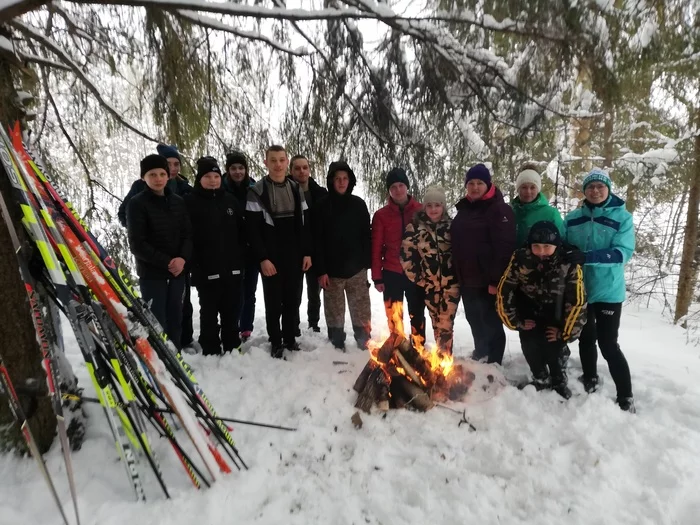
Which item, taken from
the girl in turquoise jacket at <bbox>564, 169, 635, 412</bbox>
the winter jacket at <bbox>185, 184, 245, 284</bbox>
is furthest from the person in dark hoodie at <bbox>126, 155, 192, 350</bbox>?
the girl in turquoise jacket at <bbox>564, 169, 635, 412</bbox>

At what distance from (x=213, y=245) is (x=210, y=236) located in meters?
0.08

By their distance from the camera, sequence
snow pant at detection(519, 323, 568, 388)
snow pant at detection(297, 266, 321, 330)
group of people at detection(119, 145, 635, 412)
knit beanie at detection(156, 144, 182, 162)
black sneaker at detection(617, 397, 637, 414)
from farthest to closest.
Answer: snow pant at detection(297, 266, 321, 330), knit beanie at detection(156, 144, 182, 162), snow pant at detection(519, 323, 568, 388), group of people at detection(119, 145, 635, 412), black sneaker at detection(617, 397, 637, 414)

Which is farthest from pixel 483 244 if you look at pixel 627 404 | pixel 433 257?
pixel 627 404

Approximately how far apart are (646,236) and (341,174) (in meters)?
9.56

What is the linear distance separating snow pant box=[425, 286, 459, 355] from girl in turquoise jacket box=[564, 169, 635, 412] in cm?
105

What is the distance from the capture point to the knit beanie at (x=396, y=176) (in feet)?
9.66

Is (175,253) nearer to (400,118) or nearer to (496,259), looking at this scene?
(400,118)

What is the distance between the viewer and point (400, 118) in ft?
8.79

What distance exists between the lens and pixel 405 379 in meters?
2.78

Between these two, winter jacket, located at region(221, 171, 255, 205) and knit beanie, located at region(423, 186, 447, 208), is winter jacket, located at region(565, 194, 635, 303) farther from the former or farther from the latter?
winter jacket, located at region(221, 171, 255, 205)

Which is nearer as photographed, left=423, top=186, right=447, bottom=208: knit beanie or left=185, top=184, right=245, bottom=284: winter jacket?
left=423, top=186, right=447, bottom=208: knit beanie

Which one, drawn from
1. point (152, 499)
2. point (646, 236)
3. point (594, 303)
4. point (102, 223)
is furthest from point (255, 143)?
point (646, 236)

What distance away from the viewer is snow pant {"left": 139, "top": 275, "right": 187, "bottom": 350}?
312 centimetres

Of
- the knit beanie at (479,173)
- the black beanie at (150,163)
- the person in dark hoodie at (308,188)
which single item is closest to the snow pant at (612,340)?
the knit beanie at (479,173)
